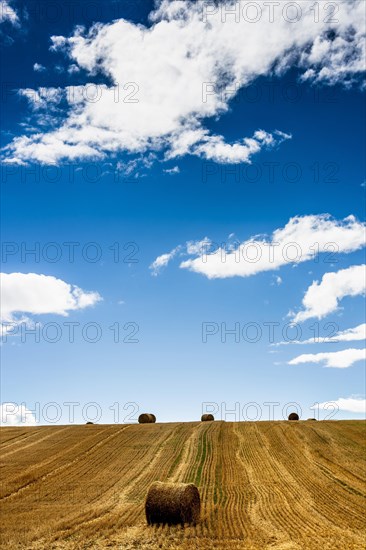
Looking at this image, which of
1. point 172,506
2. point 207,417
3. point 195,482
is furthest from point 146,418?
point 172,506

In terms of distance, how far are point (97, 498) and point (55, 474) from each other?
699cm

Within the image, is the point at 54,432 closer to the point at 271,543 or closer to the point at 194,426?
the point at 194,426

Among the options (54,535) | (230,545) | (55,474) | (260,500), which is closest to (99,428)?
(55,474)

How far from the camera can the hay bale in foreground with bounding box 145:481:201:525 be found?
21.4m

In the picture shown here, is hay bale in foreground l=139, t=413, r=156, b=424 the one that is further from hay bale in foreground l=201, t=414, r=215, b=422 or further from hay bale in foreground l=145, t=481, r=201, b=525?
hay bale in foreground l=145, t=481, r=201, b=525

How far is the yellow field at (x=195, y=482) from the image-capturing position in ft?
63.3

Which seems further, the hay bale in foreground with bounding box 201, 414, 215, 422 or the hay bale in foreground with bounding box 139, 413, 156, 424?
the hay bale in foreground with bounding box 201, 414, 215, 422

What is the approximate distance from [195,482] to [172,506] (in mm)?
8338

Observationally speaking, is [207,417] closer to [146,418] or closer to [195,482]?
[146,418]

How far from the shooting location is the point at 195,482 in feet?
96.8

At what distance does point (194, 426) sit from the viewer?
163 ft

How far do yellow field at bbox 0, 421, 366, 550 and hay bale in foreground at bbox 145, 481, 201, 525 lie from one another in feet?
1.83

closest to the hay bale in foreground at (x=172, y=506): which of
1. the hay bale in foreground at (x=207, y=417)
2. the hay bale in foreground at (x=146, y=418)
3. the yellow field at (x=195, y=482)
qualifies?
the yellow field at (x=195, y=482)

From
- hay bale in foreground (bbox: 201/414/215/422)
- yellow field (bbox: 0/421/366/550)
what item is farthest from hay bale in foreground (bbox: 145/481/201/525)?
hay bale in foreground (bbox: 201/414/215/422)
